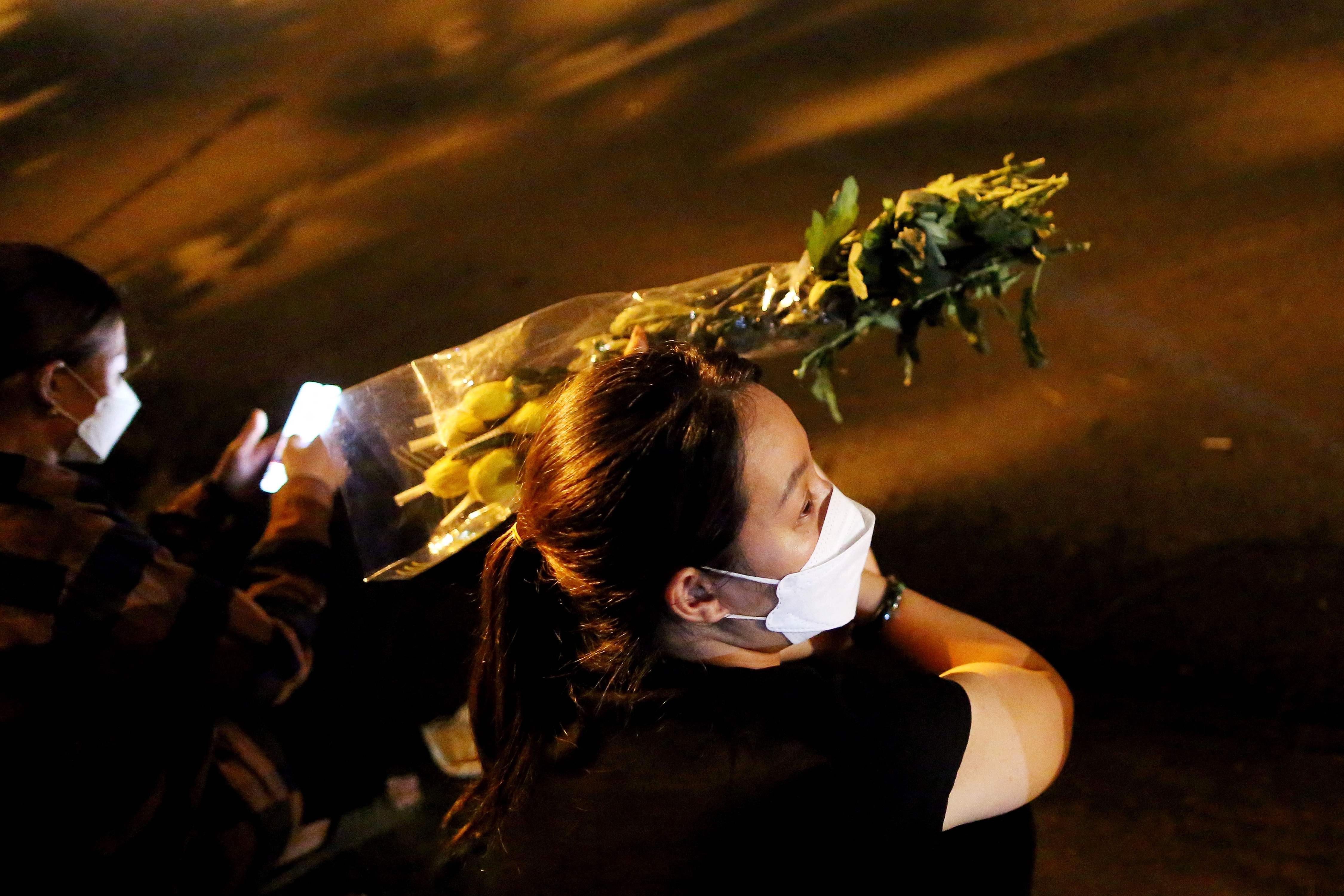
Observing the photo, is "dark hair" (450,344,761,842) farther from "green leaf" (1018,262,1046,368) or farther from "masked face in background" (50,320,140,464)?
"masked face in background" (50,320,140,464)

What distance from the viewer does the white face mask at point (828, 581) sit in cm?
141

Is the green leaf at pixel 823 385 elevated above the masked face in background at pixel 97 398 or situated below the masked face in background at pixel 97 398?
below

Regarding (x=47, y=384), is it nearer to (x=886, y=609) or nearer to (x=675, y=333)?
(x=675, y=333)


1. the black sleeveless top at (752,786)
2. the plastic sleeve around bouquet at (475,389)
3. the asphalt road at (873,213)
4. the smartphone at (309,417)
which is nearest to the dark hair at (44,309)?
the smartphone at (309,417)

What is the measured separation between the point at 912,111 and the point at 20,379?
3648 millimetres

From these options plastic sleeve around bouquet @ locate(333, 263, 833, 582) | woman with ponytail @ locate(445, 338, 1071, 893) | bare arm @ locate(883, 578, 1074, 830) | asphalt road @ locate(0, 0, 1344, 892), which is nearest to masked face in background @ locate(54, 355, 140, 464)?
plastic sleeve around bouquet @ locate(333, 263, 833, 582)

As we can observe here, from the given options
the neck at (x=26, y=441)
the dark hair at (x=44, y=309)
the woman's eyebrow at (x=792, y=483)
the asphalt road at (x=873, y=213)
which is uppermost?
the dark hair at (x=44, y=309)

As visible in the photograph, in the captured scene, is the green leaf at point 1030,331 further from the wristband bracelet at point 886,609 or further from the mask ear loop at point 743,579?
the mask ear loop at point 743,579

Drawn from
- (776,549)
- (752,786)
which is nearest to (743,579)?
(776,549)

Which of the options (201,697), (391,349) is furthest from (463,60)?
(201,697)

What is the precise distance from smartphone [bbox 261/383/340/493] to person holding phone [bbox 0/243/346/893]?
9 cm

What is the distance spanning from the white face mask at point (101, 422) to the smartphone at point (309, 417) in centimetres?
35

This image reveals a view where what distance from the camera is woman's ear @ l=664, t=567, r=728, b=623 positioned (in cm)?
128

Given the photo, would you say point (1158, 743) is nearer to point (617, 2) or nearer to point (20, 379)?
point (20, 379)
